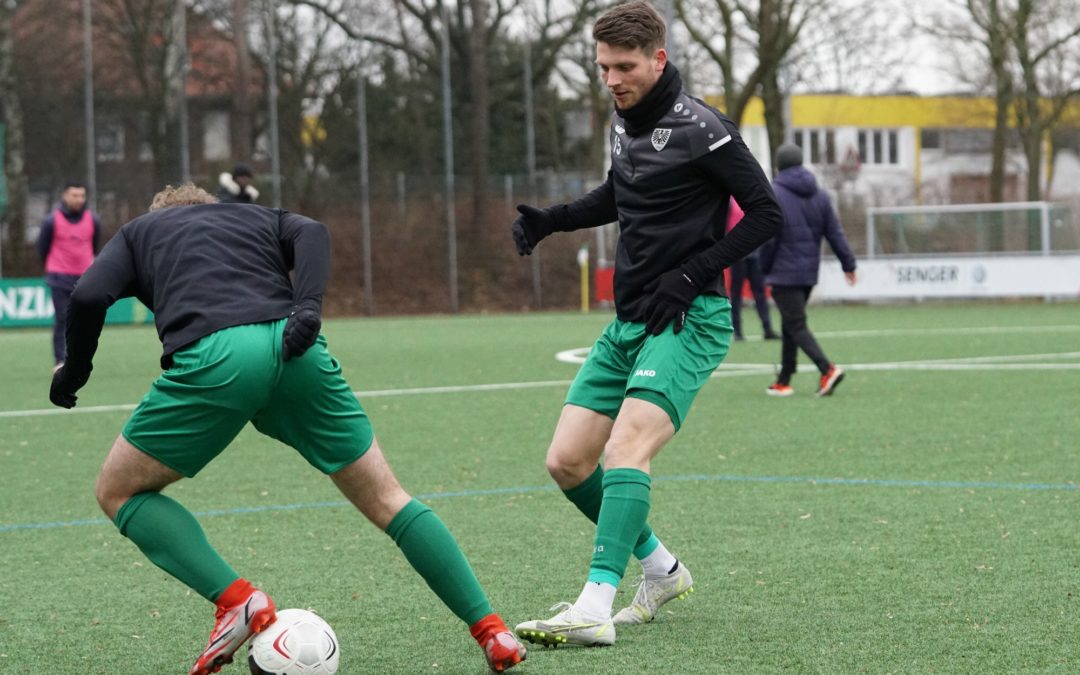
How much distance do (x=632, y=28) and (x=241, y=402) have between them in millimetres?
1644

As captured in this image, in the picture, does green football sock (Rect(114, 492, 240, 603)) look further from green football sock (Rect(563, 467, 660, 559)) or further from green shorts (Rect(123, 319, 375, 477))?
green football sock (Rect(563, 467, 660, 559))

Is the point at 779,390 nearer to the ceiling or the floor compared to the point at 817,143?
nearer to the floor

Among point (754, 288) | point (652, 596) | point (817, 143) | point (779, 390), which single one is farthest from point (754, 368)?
point (817, 143)

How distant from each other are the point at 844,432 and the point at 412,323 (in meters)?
20.3

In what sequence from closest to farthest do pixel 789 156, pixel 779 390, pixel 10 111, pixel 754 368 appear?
pixel 779 390, pixel 789 156, pixel 754 368, pixel 10 111

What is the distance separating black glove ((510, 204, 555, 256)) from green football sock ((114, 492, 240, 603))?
1.63 meters

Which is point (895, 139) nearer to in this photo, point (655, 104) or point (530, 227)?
point (530, 227)

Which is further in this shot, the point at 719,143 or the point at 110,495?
the point at 719,143

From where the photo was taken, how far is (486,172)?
1507 inches

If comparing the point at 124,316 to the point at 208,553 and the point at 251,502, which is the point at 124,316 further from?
the point at 208,553

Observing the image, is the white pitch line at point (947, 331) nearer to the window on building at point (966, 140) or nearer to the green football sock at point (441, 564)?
the green football sock at point (441, 564)

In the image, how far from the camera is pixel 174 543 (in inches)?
175

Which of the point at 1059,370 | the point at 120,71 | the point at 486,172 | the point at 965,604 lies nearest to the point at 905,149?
the point at 486,172

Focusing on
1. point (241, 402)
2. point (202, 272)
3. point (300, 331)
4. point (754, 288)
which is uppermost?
point (202, 272)
